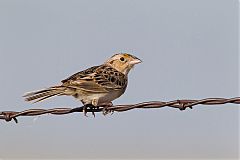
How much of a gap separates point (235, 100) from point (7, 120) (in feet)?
6.44

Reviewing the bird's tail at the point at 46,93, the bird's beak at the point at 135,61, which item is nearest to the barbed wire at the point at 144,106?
the bird's tail at the point at 46,93

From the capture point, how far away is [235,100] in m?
4.66

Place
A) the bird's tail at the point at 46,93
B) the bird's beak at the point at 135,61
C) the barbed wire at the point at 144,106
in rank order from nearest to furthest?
1. the barbed wire at the point at 144,106
2. the bird's tail at the point at 46,93
3. the bird's beak at the point at 135,61

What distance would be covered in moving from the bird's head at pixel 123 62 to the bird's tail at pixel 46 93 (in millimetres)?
1677

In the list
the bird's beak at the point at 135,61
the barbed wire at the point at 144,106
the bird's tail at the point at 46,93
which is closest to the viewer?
the barbed wire at the point at 144,106

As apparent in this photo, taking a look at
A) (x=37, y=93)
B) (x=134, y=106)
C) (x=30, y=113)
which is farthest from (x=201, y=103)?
(x=37, y=93)

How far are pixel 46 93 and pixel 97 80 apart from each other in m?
0.95

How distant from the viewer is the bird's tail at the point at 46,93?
645 cm

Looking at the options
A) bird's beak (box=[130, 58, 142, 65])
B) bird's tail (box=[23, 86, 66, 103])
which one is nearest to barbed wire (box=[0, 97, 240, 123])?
bird's tail (box=[23, 86, 66, 103])

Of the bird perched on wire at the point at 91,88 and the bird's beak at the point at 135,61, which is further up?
the bird's beak at the point at 135,61

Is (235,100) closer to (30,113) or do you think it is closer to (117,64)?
(30,113)

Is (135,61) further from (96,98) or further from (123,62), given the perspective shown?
(96,98)

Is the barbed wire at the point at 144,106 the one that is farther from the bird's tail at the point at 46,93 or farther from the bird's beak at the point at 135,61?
the bird's beak at the point at 135,61

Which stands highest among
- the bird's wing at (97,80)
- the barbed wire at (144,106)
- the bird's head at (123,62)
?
the bird's head at (123,62)
